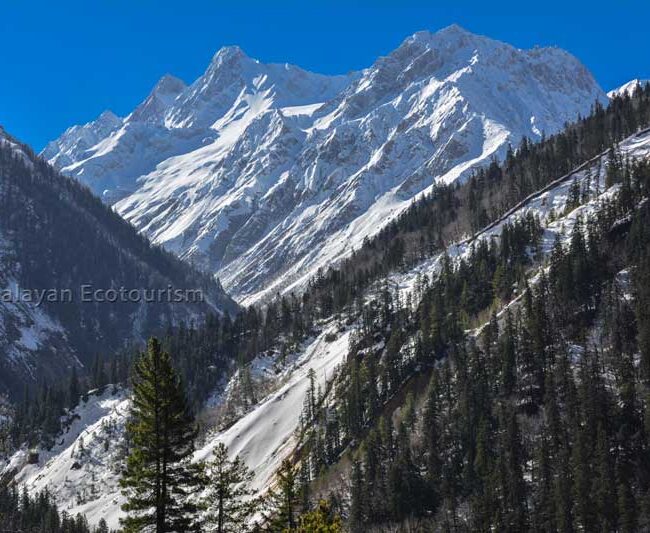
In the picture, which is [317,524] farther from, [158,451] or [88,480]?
[88,480]

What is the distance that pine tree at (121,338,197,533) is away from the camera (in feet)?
128

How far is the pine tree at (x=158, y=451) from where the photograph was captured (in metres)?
38.9

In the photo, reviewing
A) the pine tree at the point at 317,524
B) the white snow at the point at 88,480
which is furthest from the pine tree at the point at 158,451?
the white snow at the point at 88,480

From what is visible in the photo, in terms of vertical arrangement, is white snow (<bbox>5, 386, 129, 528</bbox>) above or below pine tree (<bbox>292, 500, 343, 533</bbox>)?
above

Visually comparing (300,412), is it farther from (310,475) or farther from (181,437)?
(181,437)

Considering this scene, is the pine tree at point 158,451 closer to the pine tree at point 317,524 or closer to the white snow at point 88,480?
the pine tree at point 317,524

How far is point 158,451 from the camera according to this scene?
128 feet

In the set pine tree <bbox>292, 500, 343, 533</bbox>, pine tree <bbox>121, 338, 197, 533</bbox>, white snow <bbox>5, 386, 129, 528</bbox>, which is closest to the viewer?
pine tree <bbox>121, 338, 197, 533</bbox>

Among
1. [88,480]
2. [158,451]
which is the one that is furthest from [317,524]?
[88,480]

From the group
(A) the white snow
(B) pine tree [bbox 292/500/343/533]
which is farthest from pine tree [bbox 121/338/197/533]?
Answer: (A) the white snow

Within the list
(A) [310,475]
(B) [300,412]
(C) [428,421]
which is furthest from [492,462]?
(B) [300,412]

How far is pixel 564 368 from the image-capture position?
140125mm

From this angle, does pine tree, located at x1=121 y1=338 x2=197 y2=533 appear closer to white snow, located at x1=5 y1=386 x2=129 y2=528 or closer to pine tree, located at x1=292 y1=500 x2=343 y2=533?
pine tree, located at x1=292 y1=500 x2=343 y2=533

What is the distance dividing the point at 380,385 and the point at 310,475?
88.0 ft
